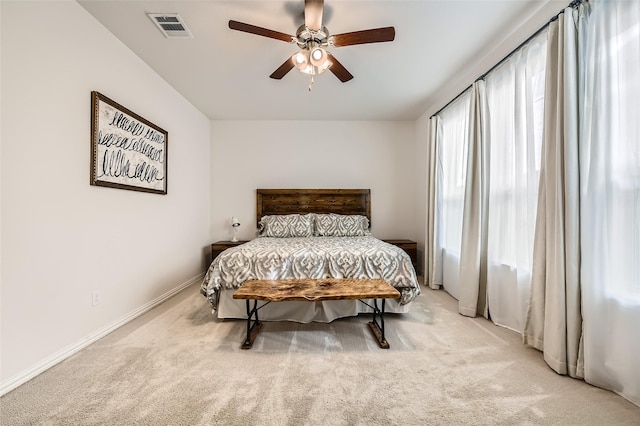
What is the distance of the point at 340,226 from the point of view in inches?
151

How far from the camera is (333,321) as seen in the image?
2434mm

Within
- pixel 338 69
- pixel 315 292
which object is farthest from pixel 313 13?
pixel 315 292

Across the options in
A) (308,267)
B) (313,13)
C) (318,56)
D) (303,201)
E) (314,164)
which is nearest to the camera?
(313,13)

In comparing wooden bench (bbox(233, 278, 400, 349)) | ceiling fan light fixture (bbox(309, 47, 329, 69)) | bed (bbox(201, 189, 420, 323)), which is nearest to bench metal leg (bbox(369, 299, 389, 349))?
wooden bench (bbox(233, 278, 400, 349))

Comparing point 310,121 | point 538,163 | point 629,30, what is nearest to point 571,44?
point 629,30

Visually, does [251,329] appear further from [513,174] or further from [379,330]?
[513,174]

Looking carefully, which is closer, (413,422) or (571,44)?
(413,422)

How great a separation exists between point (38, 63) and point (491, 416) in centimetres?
341

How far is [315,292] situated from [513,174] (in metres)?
1.97

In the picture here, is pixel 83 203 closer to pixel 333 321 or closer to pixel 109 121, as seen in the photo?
pixel 109 121

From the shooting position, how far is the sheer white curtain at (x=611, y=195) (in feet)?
4.47

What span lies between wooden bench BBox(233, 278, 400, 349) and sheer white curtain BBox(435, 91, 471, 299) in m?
1.43

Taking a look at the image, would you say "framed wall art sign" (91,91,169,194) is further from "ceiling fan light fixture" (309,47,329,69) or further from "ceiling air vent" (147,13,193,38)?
"ceiling fan light fixture" (309,47,329,69)

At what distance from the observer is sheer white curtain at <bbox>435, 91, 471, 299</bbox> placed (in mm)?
3020
